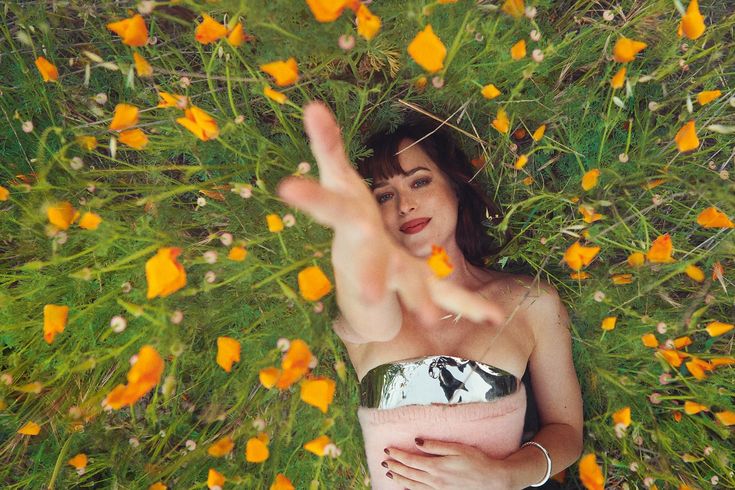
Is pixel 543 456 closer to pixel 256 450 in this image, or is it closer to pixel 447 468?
pixel 447 468

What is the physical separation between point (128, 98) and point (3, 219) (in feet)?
1.52

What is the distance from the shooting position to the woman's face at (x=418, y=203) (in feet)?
4.65

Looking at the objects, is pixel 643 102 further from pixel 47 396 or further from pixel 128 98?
pixel 47 396

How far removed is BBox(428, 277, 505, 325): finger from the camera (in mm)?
1252

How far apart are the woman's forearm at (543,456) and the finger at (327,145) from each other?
858mm

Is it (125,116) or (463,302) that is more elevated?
(125,116)

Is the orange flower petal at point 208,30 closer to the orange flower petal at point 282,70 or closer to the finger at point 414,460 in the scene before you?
the orange flower petal at point 282,70

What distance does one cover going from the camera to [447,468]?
136 centimetres

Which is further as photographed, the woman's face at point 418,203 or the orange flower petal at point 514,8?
the woman's face at point 418,203

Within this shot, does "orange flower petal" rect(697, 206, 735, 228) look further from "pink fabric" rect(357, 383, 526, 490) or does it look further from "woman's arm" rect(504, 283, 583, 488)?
"pink fabric" rect(357, 383, 526, 490)

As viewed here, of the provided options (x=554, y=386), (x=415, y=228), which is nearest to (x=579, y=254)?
(x=415, y=228)

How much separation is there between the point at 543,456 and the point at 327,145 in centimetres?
102

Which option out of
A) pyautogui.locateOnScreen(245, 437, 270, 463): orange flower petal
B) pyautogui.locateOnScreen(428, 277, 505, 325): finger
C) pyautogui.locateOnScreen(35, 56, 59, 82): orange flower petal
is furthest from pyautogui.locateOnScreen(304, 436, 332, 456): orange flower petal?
pyautogui.locateOnScreen(35, 56, 59, 82): orange flower petal

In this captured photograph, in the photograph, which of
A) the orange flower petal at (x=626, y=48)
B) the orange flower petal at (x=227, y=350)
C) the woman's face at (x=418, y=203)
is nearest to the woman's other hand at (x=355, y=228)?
the woman's face at (x=418, y=203)
